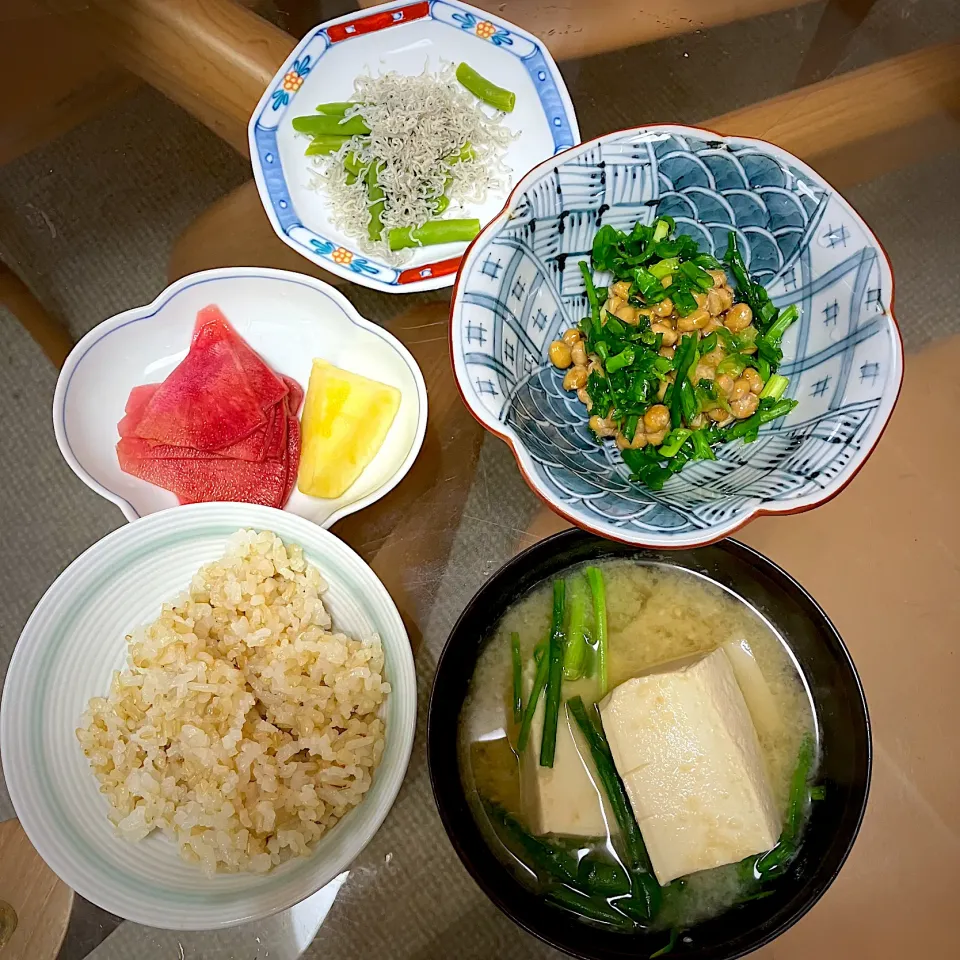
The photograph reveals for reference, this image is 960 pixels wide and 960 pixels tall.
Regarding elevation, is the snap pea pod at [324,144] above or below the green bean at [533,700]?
above

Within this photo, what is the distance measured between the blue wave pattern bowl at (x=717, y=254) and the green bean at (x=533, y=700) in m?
0.34

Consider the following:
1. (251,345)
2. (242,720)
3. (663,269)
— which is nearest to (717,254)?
(663,269)

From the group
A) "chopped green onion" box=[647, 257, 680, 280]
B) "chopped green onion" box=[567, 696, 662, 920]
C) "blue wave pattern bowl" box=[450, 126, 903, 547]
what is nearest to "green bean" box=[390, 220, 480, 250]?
"blue wave pattern bowl" box=[450, 126, 903, 547]

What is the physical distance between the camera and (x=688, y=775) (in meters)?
1.19

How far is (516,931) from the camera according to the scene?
53.2 inches

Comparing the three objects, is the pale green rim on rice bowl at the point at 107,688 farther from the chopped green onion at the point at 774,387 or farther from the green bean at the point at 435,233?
the chopped green onion at the point at 774,387

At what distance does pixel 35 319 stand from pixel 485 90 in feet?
3.26

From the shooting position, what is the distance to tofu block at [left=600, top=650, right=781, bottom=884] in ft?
3.87

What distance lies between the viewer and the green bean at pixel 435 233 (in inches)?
55.9

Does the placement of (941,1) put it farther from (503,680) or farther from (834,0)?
(503,680)

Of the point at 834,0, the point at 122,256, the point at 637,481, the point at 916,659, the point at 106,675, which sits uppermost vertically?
the point at 834,0

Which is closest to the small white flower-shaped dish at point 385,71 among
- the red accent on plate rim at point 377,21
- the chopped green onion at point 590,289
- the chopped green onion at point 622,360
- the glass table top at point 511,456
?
the red accent on plate rim at point 377,21

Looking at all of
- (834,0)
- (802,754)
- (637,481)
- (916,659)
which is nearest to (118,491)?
(637,481)

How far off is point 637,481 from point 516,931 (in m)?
0.80
